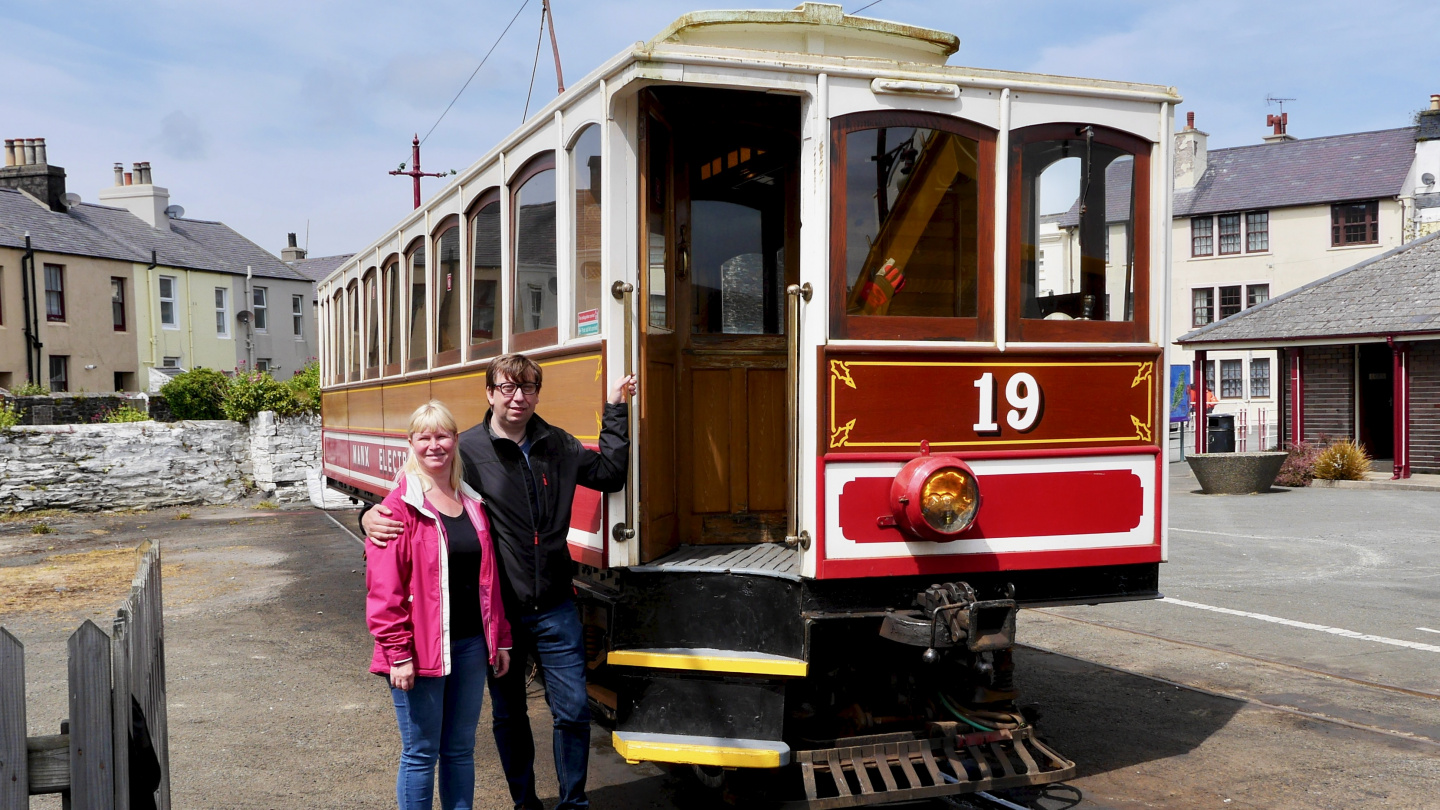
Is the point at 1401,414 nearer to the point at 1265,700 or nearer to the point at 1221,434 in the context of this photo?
the point at 1221,434

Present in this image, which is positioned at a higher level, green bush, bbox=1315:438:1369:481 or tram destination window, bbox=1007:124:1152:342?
tram destination window, bbox=1007:124:1152:342

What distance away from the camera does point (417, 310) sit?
825 cm

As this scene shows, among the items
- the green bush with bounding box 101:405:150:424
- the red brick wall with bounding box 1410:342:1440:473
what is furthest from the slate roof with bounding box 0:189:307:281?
the red brick wall with bounding box 1410:342:1440:473

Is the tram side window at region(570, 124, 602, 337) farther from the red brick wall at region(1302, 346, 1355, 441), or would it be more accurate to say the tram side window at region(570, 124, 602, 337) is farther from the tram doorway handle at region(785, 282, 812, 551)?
the red brick wall at region(1302, 346, 1355, 441)

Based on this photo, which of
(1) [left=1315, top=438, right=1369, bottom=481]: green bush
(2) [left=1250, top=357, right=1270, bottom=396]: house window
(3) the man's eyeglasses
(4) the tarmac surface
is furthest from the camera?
(2) [left=1250, top=357, right=1270, bottom=396]: house window

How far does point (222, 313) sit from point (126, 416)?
15.5m

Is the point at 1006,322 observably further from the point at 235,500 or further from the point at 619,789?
the point at 235,500

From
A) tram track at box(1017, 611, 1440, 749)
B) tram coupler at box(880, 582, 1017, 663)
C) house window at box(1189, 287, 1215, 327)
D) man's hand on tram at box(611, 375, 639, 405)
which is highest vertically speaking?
house window at box(1189, 287, 1215, 327)

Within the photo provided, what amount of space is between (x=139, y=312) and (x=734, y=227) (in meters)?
30.8

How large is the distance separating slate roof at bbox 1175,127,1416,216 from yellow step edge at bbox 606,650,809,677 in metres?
36.8

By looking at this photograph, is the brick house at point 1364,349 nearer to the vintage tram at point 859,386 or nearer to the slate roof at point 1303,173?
the slate roof at point 1303,173

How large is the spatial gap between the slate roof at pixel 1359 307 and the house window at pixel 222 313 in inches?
1069

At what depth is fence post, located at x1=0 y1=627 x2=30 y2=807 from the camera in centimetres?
290

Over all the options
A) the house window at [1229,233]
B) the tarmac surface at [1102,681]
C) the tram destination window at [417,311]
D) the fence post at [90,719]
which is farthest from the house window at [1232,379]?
the fence post at [90,719]
